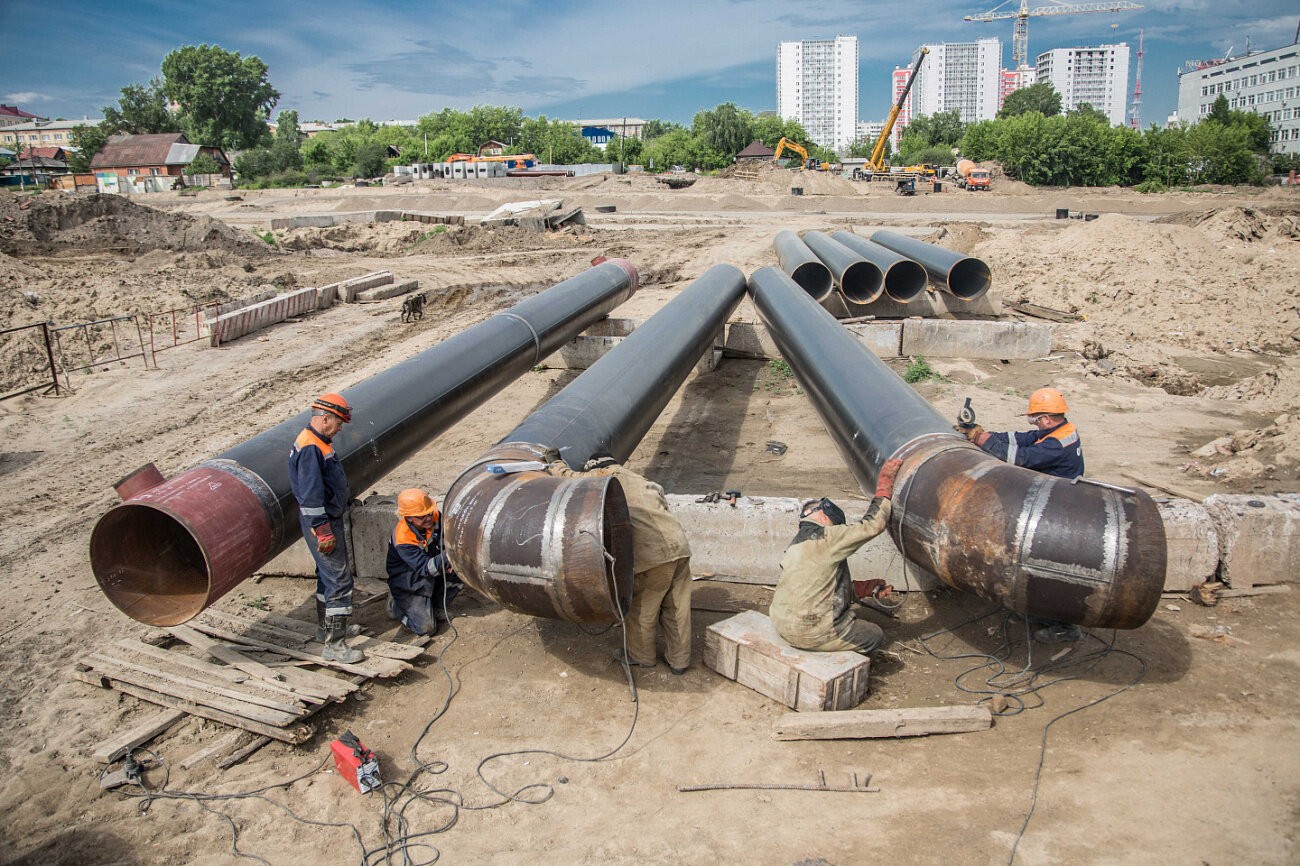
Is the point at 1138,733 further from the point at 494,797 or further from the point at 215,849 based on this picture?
the point at 215,849

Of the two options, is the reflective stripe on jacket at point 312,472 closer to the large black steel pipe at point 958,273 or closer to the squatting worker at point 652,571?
the squatting worker at point 652,571

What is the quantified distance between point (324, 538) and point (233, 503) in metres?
0.58

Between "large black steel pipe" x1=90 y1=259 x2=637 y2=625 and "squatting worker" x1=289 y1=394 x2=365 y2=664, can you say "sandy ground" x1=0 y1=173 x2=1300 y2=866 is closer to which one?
"squatting worker" x1=289 y1=394 x2=365 y2=664

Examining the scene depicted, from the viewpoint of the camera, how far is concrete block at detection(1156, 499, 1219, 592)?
568cm

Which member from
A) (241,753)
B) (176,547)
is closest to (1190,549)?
(241,753)

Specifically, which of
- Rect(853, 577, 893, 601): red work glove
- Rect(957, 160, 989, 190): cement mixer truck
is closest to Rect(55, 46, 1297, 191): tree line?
Result: Rect(957, 160, 989, 190): cement mixer truck

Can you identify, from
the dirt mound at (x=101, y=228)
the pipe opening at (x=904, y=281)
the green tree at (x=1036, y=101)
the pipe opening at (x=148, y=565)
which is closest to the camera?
the pipe opening at (x=148, y=565)

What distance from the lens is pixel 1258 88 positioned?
3821 inches

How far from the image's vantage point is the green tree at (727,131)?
88188 mm

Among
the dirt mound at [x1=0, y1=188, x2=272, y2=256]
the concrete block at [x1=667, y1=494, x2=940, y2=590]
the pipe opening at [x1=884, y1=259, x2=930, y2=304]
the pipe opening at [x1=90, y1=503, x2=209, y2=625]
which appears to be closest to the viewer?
the pipe opening at [x1=90, y1=503, x2=209, y2=625]

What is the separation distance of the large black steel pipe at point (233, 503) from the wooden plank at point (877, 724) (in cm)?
332

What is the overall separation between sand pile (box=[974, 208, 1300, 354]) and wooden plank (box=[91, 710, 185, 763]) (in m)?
13.2

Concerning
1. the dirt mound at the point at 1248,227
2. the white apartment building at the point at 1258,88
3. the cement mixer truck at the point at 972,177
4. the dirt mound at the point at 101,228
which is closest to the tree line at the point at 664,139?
the cement mixer truck at the point at 972,177

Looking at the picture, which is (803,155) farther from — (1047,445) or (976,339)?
(1047,445)
